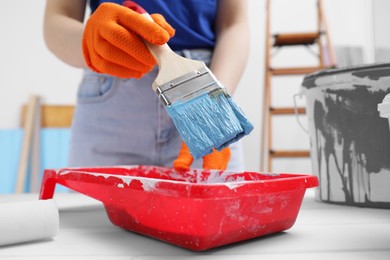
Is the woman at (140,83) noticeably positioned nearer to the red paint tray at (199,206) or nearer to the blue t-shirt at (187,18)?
the blue t-shirt at (187,18)

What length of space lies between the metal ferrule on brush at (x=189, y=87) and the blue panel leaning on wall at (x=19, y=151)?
171 centimetres

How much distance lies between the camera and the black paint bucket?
→ 57cm

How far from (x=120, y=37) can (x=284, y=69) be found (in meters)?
1.62

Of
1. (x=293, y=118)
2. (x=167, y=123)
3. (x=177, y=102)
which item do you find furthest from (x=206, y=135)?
(x=293, y=118)

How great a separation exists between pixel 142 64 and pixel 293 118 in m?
1.77

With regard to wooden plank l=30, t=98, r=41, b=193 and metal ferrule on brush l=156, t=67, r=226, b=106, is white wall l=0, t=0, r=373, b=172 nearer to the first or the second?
wooden plank l=30, t=98, r=41, b=193

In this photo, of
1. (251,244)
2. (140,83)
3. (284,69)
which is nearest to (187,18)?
(140,83)

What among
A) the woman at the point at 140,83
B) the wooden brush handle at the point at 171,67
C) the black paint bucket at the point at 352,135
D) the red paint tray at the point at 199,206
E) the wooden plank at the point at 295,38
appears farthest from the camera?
the wooden plank at the point at 295,38

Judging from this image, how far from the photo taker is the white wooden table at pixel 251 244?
36 centimetres

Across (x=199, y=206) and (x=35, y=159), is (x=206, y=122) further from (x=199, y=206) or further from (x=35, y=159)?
(x=35, y=159)

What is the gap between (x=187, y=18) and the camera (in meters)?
0.79

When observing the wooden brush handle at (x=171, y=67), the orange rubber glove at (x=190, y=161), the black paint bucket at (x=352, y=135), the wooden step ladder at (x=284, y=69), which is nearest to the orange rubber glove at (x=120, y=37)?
the wooden brush handle at (x=171, y=67)

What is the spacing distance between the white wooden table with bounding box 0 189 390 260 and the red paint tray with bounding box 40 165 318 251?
0.01m

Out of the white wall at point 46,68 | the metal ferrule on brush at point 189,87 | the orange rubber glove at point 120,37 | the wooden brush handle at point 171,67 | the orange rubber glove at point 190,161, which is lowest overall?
the orange rubber glove at point 190,161
